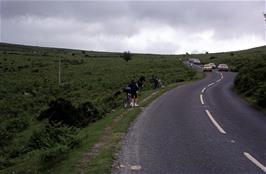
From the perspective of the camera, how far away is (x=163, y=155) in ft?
37.4

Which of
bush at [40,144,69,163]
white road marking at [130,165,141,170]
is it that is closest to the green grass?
bush at [40,144,69,163]

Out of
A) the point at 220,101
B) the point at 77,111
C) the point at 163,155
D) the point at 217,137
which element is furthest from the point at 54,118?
the point at 163,155

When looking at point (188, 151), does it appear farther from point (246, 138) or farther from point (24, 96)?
point (24, 96)

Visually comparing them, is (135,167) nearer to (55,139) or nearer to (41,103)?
(55,139)

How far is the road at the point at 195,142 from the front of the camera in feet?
33.3

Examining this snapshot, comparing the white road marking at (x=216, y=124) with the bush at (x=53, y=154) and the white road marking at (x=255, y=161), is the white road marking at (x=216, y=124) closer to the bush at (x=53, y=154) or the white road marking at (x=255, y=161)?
the white road marking at (x=255, y=161)

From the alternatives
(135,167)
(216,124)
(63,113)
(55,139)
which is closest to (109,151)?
Answer: (135,167)

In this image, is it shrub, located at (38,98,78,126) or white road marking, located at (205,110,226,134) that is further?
shrub, located at (38,98,78,126)

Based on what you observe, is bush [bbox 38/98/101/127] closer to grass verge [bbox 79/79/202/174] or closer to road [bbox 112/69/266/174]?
road [bbox 112/69/266/174]

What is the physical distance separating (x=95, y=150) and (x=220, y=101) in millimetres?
16521

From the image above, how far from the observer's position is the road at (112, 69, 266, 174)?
10164mm

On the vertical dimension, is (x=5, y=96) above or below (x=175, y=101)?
below

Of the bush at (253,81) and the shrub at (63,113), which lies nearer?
the shrub at (63,113)

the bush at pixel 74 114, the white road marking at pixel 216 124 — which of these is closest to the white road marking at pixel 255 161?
the white road marking at pixel 216 124
